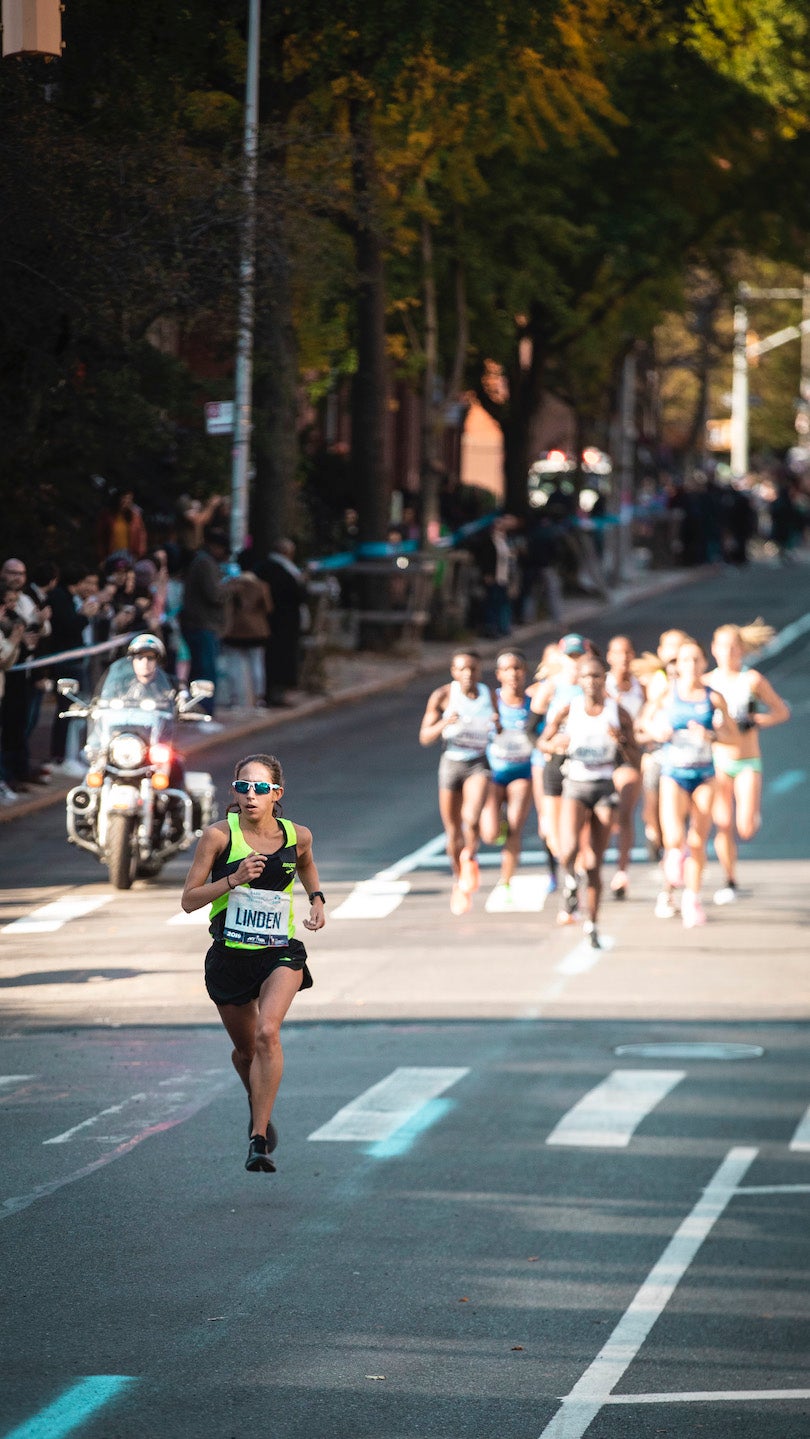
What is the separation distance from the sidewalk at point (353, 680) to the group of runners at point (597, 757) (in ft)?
12.5

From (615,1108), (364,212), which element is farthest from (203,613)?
(615,1108)

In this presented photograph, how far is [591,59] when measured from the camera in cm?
2172

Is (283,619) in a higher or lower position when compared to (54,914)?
higher

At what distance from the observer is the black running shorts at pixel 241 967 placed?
1012 centimetres

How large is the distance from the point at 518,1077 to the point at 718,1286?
3.24 metres

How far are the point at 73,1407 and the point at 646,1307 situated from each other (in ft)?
13.7

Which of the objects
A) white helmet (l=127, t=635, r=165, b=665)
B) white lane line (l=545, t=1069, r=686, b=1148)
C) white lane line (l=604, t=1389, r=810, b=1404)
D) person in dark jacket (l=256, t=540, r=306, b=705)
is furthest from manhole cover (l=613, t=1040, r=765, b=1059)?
person in dark jacket (l=256, t=540, r=306, b=705)

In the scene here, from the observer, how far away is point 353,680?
105 ft

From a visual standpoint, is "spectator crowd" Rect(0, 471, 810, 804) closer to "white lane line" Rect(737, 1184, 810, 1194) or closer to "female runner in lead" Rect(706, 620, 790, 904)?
"female runner in lead" Rect(706, 620, 790, 904)

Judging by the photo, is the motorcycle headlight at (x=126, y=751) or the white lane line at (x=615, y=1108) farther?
the motorcycle headlight at (x=126, y=751)

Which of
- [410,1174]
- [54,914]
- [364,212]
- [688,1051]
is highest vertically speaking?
[364,212]

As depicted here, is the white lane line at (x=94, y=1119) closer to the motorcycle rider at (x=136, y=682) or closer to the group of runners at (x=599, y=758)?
the group of runners at (x=599, y=758)

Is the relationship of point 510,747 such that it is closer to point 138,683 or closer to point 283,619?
point 138,683

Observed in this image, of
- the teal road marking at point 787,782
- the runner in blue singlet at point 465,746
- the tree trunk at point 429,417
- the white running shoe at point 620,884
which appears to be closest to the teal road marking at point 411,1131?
the runner in blue singlet at point 465,746
